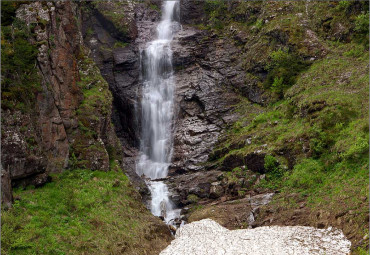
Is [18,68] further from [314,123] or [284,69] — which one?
[284,69]

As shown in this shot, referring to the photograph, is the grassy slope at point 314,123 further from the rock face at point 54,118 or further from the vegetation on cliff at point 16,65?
the vegetation on cliff at point 16,65

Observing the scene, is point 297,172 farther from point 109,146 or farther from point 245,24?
point 245,24

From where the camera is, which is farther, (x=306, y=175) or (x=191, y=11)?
(x=191, y=11)

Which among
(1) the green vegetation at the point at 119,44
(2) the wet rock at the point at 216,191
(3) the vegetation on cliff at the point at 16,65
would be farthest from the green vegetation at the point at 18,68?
(1) the green vegetation at the point at 119,44

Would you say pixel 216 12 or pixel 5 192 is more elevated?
pixel 216 12

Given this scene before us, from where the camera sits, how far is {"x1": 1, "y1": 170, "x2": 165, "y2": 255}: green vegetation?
15703 millimetres

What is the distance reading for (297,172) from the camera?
2462 cm

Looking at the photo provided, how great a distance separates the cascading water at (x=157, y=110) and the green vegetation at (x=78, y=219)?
9924 millimetres

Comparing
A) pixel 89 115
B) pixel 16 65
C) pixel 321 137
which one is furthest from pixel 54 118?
pixel 321 137

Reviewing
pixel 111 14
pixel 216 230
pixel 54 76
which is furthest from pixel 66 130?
pixel 111 14

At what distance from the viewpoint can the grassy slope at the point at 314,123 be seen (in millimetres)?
19578

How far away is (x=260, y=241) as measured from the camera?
61.4 feet

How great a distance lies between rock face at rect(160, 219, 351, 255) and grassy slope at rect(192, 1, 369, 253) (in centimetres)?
90

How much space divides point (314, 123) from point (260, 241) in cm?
1241
